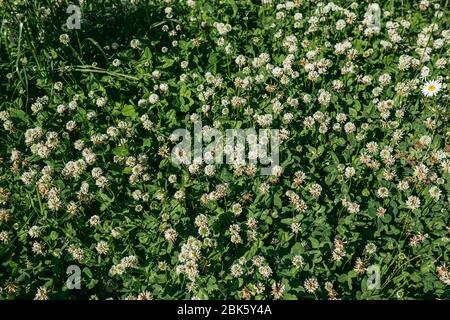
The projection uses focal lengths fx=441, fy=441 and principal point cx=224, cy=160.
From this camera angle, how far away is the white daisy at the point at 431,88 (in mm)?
5113

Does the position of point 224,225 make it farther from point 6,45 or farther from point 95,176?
point 6,45

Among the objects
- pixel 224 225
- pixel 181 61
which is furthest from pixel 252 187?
pixel 181 61

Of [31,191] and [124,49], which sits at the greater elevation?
[124,49]

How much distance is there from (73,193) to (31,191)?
1.49 ft

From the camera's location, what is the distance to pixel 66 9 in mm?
6098

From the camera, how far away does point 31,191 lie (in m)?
4.54

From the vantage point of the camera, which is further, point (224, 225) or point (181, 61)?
point (181, 61)

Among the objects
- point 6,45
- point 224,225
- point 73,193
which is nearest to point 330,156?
point 224,225

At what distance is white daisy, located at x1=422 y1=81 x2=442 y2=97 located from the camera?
5113mm

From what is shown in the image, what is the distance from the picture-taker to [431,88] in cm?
516

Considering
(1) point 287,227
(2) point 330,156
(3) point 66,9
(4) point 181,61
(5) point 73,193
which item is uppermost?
(3) point 66,9
